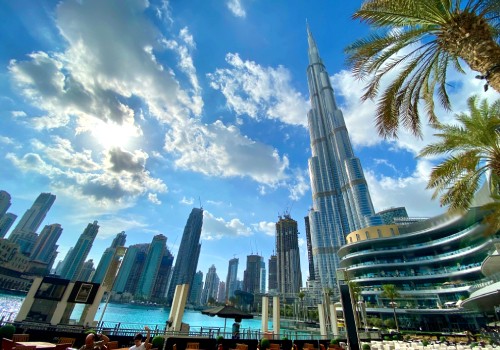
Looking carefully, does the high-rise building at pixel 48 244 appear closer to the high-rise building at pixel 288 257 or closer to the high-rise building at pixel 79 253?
the high-rise building at pixel 79 253

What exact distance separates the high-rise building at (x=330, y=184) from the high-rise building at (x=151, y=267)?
387ft

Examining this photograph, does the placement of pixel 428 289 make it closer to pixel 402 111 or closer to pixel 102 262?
pixel 402 111

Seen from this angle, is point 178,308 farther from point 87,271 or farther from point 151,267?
point 87,271

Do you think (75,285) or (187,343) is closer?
(187,343)

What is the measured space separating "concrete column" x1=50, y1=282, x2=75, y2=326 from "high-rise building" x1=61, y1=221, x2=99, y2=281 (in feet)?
674

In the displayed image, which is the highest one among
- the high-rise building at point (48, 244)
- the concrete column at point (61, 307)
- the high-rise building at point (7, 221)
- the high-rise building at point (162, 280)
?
the high-rise building at point (7, 221)

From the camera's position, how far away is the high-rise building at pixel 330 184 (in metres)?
113

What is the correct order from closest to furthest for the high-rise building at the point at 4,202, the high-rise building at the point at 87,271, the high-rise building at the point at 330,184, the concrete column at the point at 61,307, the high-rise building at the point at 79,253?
the concrete column at the point at 61,307 < the high-rise building at the point at 330,184 < the high-rise building at the point at 4,202 < the high-rise building at the point at 79,253 < the high-rise building at the point at 87,271

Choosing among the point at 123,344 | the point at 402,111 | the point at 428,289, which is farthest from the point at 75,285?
the point at 428,289

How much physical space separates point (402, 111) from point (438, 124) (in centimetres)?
260

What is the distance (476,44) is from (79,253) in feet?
798

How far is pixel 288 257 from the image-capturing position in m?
160

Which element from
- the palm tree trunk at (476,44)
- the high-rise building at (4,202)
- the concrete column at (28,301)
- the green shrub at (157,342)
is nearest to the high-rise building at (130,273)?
the high-rise building at (4,202)

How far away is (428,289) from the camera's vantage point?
1751 inches
